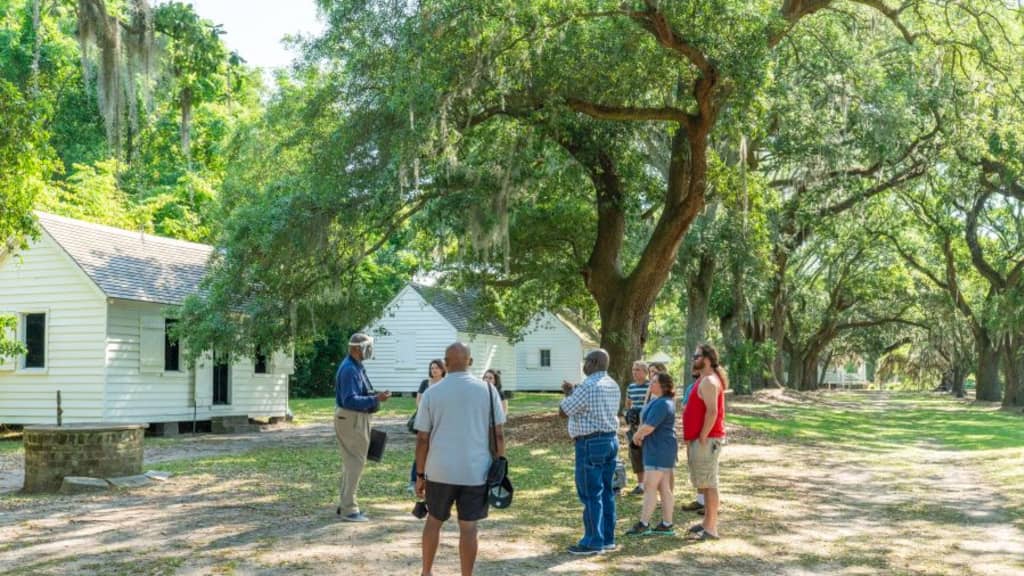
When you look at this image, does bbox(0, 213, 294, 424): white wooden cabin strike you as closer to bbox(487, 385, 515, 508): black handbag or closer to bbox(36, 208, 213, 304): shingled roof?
bbox(36, 208, 213, 304): shingled roof

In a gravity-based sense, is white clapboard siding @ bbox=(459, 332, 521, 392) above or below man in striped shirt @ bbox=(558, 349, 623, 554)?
above

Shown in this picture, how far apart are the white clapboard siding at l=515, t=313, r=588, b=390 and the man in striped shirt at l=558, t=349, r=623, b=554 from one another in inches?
1720

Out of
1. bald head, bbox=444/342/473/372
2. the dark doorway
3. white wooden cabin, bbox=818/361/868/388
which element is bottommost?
white wooden cabin, bbox=818/361/868/388

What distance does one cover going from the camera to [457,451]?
6.81 meters

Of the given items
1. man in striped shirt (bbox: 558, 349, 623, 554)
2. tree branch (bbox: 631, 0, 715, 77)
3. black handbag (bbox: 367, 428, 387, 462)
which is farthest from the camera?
tree branch (bbox: 631, 0, 715, 77)

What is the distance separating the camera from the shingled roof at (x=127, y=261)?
2078 cm

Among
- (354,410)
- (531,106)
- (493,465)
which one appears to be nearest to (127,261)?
(531,106)

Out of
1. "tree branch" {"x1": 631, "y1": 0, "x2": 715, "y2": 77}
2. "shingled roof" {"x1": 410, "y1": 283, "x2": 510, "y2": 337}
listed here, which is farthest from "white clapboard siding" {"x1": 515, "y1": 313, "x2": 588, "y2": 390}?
"tree branch" {"x1": 631, "y1": 0, "x2": 715, "y2": 77}

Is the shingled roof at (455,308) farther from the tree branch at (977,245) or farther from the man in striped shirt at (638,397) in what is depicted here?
the man in striped shirt at (638,397)

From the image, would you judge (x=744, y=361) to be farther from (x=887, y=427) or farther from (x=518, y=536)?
(x=518, y=536)

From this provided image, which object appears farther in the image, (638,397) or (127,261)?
(127,261)

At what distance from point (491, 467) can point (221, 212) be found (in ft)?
65.5

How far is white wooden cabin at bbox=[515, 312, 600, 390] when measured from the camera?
5234 centimetres

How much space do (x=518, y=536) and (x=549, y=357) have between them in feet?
143
